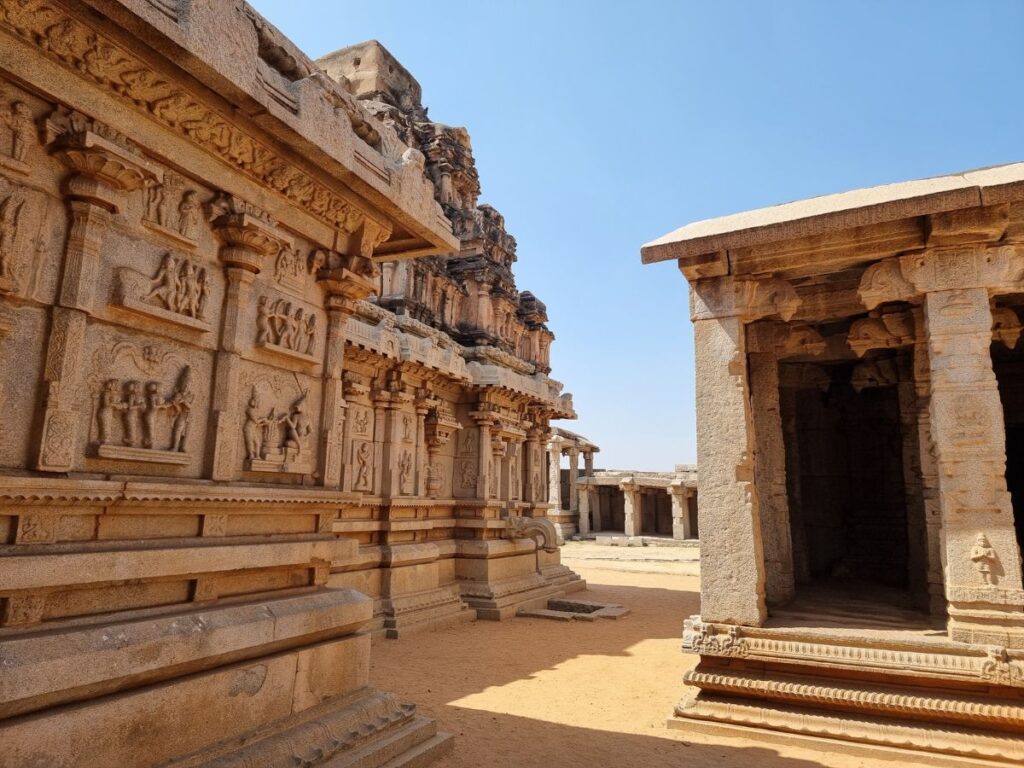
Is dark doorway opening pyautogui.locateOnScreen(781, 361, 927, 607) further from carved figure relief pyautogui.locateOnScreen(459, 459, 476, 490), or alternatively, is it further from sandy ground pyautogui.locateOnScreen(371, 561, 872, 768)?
carved figure relief pyautogui.locateOnScreen(459, 459, 476, 490)

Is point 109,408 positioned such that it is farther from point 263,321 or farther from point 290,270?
point 290,270

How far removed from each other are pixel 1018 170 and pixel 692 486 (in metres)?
25.0

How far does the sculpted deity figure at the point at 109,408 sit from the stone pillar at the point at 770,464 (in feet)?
20.0

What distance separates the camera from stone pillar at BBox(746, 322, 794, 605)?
732 cm

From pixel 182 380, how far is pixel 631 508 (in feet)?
97.7

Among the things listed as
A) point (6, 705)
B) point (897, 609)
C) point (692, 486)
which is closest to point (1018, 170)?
point (897, 609)

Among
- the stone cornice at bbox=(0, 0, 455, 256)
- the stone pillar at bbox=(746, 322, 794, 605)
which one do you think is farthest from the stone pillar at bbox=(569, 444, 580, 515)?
the stone cornice at bbox=(0, 0, 455, 256)

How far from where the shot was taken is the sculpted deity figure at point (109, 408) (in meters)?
3.21

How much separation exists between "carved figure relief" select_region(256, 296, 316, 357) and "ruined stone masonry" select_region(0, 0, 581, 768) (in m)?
0.02

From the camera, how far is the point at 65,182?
10.2 feet

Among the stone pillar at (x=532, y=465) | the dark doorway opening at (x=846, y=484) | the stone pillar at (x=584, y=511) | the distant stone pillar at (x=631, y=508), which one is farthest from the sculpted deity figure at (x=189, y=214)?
the stone pillar at (x=584, y=511)

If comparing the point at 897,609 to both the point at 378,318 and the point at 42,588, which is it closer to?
the point at 42,588

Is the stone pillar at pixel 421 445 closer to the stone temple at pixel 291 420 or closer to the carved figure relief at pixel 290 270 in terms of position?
the stone temple at pixel 291 420

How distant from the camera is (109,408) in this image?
10.6ft
